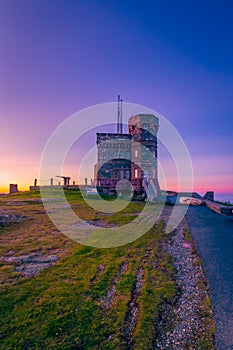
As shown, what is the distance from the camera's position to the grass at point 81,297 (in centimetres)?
493

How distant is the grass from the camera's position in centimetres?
493

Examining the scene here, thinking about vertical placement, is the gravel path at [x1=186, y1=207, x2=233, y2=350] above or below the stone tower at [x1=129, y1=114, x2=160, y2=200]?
below

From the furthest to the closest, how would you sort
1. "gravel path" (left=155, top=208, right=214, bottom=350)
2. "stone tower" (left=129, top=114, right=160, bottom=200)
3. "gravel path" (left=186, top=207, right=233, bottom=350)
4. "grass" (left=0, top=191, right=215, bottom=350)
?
"stone tower" (left=129, top=114, right=160, bottom=200), "gravel path" (left=186, top=207, right=233, bottom=350), "grass" (left=0, top=191, right=215, bottom=350), "gravel path" (left=155, top=208, right=214, bottom=350)

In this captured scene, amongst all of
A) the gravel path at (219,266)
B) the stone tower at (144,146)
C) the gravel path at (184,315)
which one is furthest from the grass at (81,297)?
the stone tower at (144,146)

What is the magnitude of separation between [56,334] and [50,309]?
3.15 ft

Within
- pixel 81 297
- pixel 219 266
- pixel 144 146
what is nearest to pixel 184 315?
pixel 81 297

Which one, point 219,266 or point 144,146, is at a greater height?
point 144,146

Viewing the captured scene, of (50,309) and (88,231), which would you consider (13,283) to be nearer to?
(50,309)

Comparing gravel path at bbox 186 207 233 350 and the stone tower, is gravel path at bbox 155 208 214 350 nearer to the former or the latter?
gravel path at bbox 186 207 233 350

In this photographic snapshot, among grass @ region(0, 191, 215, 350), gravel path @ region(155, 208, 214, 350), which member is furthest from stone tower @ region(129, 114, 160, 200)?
gravel path @ region(155, 208, 214, 350)

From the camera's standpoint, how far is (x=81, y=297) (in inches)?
256

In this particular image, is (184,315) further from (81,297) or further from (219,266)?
(219,266)

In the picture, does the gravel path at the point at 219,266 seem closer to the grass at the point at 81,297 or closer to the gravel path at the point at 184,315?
the gravel path at the point at 184,315

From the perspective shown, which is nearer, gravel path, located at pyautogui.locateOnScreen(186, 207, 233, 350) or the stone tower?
gravel path, located at pyautogui.locateOnScreen(186, 207, 233, 350)
